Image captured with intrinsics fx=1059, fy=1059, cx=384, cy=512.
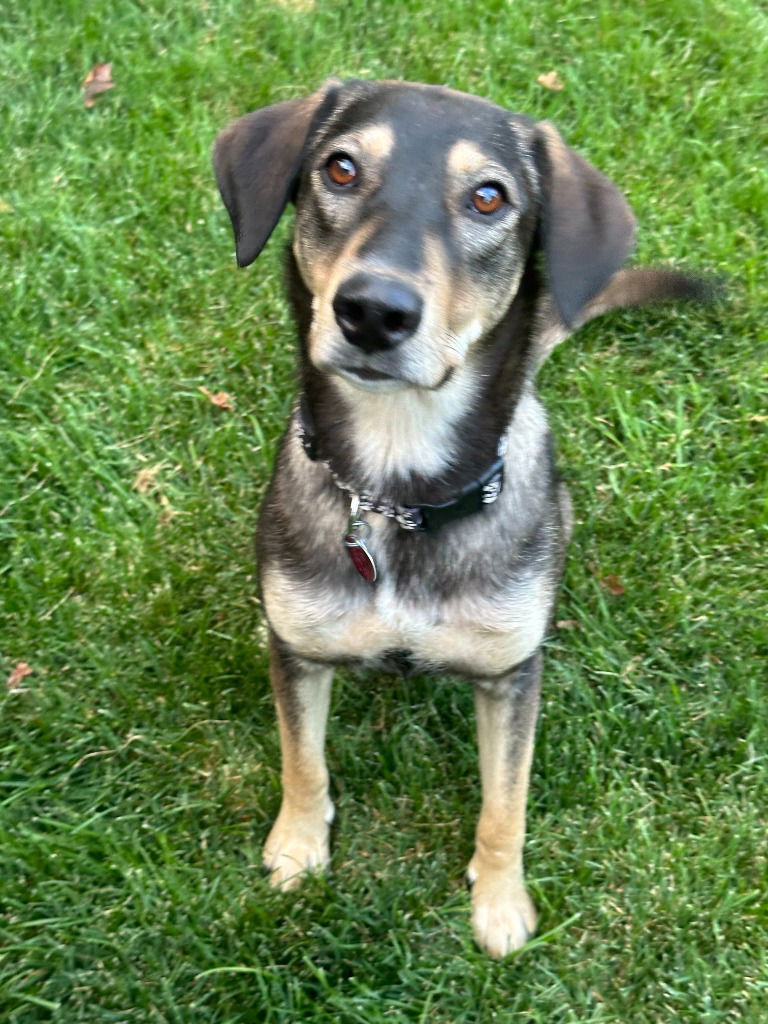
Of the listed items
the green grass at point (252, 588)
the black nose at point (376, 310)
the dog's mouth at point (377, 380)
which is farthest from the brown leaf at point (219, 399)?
the black nose at point (376, 310)

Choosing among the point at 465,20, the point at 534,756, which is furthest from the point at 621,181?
the point at 534,756

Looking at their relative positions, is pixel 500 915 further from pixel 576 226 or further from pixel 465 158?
pixel 465 158

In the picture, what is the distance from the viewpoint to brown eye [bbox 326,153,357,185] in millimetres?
2445

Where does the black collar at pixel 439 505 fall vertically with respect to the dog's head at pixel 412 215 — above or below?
below

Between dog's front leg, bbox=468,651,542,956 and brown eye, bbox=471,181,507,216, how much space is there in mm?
1183

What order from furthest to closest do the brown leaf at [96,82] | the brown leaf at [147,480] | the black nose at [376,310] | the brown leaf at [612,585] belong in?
the brown leaf at [96,82] → the brown leaf at [147,480] → the brown leaf at [612,585] → the black nose at [376,310]

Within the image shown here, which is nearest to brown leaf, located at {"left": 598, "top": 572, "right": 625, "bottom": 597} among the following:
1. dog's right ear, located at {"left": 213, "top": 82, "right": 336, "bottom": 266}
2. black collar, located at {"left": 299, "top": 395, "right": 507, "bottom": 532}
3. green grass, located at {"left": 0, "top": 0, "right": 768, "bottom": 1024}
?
green grass, located at {"left": 0, "top": 0, "right": 768, "bottom": 1024}

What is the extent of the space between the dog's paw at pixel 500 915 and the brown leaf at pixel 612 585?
3.59 feet

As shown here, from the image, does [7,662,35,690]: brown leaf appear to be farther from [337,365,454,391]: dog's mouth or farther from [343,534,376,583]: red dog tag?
[337,365,454,391]: dog's mouth

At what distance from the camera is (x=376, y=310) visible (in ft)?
6.98

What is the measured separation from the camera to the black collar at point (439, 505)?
2671 millimetres

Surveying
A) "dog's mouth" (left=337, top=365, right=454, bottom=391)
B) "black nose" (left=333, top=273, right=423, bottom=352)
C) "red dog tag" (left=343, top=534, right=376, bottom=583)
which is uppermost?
"black nose" (left=333, top=273, right=423, bottom=352)

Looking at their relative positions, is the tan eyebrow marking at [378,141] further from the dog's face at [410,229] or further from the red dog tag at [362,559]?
the red dog tag at [362,559]

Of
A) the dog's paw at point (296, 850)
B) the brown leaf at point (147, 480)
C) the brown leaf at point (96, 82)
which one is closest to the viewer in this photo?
the dog's paw at point (296, 850)
